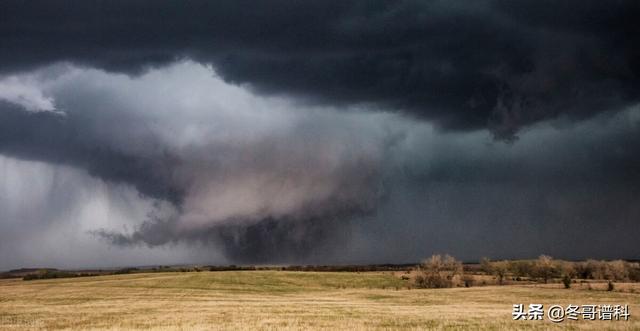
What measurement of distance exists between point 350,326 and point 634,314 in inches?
974

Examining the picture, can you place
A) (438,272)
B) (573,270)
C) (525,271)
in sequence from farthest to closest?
(525,271) → (573,270) → (438,272)

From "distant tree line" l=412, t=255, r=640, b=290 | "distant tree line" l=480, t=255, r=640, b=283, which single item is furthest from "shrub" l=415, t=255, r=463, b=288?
"distant tree line" l=480, t=255, r=640, b=283

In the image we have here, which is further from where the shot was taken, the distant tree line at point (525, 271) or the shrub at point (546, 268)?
the shrub at point (546, 268)

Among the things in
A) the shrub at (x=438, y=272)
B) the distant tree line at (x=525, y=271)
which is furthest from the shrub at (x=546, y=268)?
the shrub at (x=438, y=272)

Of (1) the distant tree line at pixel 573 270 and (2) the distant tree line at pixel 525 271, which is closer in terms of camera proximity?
(2) the distant tree line at pixel 525 271

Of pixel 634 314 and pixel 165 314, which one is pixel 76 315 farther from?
pixel 634 314

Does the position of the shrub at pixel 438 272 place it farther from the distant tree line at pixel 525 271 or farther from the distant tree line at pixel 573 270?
the distant tree line at pixel 573 270

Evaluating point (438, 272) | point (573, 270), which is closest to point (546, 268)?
point (573, 270)

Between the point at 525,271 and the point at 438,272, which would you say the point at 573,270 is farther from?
the point at 438,272

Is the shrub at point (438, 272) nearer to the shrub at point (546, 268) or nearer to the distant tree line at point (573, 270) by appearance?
the distant tree line at point (573, 270)

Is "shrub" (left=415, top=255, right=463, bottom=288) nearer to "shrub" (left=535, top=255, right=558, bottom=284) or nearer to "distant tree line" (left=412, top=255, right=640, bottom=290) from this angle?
"distant tree line" (left=412, top=255, right=640, bottom=290)

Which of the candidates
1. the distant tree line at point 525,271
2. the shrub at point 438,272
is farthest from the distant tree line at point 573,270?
the shrub at point 438,272

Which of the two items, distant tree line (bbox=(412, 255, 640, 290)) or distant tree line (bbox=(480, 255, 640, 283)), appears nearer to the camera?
distant tree line (bbox=(412, 255, 640, 290))

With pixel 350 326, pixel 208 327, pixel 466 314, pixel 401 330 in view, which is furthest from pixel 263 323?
pixel 466 314
